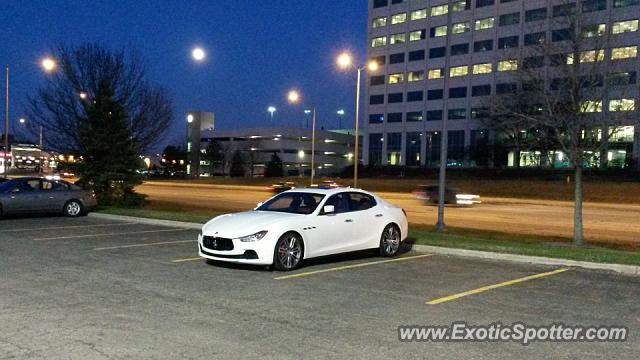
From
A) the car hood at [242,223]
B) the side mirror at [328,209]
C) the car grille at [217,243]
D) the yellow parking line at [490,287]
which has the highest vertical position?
the side mirror at [328,209]

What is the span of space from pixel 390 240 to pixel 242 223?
348 cm

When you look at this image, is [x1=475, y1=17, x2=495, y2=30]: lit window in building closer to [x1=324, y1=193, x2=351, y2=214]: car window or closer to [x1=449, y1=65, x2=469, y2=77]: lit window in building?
[x1=449, y1=65, x2=469, y2=77]: lit window in building

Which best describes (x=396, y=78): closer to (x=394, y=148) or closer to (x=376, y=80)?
(x=376, y=80)

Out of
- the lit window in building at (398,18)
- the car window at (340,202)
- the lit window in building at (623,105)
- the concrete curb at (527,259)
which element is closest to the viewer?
the concrete curb at (527,259)

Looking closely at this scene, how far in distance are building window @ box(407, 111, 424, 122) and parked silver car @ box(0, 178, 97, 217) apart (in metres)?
81.2

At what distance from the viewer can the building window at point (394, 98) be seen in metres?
101

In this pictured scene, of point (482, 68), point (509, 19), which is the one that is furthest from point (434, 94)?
point (509, 19)

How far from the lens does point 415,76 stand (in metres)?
98.5

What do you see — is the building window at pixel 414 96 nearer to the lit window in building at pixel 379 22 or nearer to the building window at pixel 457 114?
the building window at pixel 457 114

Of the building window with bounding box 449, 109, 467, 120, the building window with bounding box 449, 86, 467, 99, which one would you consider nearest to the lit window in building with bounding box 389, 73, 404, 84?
the building window with bounding box 449, 86, 467, 99

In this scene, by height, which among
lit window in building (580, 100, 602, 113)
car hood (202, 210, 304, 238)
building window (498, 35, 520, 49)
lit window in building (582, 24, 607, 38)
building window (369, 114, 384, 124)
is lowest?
car hood (202, 210, 304, 238)

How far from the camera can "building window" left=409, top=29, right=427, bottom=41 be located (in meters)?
97.1

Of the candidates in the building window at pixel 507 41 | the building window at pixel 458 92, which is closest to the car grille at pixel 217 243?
the building window at pixel 507 41

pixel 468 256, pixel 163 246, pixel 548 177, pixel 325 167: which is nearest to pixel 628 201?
pixel 548 177
